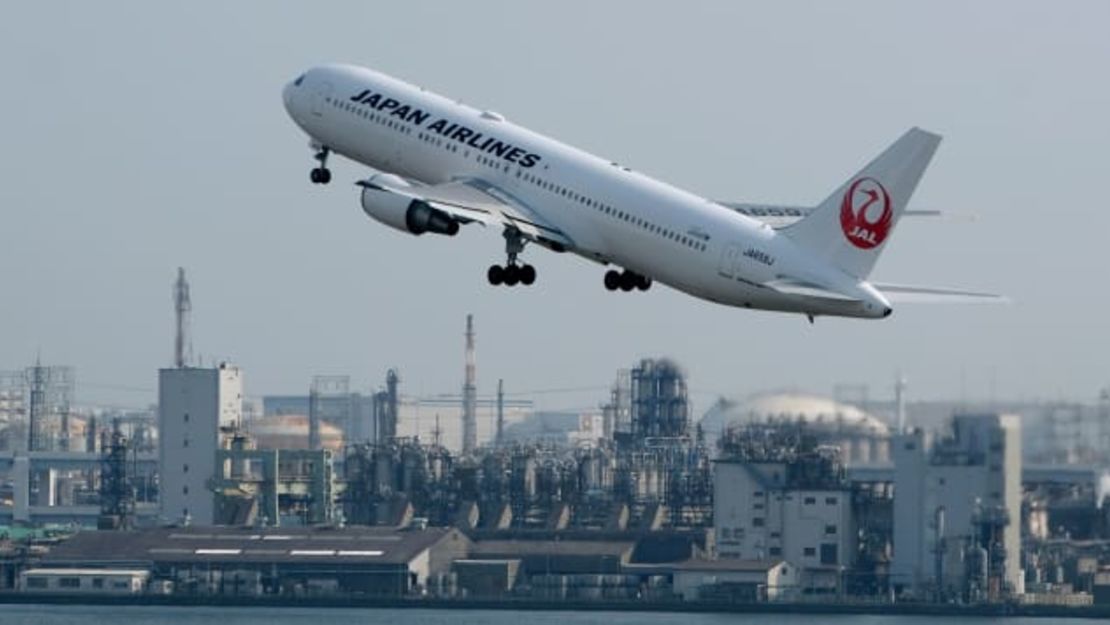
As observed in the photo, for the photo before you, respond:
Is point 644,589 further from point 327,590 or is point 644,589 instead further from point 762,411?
point 762,411

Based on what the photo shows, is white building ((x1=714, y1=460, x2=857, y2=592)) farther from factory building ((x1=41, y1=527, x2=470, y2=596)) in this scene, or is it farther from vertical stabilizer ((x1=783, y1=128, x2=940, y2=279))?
vertical stabilizer ((x1=783, y1=128, x2=940, y2=279))

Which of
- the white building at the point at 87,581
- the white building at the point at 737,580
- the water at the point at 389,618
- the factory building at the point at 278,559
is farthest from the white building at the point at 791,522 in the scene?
the white building at the point at 87,581

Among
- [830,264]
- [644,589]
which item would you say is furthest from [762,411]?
[644,589]

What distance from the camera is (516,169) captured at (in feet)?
315

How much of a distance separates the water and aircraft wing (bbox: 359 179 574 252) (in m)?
76.9

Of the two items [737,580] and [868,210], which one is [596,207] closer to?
[868,210]

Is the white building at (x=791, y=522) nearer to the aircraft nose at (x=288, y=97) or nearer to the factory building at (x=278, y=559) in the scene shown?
the factory building at (x=278, y=559)

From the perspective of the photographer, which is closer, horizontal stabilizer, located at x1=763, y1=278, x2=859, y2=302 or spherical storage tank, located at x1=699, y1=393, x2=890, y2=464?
horizontal stabilizer, located at x1=763, y1=278, x2=859, y2=302

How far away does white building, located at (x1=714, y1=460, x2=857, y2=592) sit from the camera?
180750 millimetres

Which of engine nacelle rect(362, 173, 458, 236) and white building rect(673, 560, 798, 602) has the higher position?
engine nacelle rect(362, 173, 458, 236)

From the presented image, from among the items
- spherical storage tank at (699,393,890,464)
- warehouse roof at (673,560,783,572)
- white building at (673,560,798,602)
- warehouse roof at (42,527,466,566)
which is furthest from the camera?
warehouse roof at (42,527,466,566)

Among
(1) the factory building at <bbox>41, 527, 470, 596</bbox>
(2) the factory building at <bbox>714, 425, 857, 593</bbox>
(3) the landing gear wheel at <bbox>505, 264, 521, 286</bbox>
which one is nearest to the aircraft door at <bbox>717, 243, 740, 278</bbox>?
(3) the landing gear wheel at <bbox>505, 264, 521, 286</bbox>

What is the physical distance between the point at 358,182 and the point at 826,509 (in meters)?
92.3

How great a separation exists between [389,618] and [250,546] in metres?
19.1
